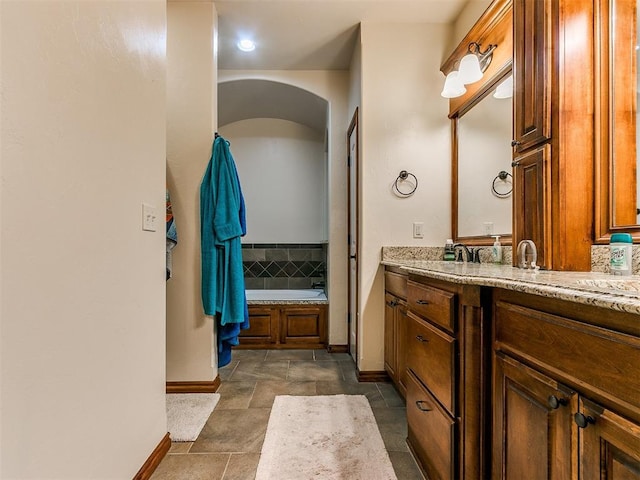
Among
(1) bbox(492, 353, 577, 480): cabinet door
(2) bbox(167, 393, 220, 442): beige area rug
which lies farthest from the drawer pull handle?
(2) bbox(167, 393, 220, 442): beige area rug

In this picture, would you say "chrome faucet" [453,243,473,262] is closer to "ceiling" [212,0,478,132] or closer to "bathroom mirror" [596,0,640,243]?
"bathroom mirror" [596,0,640,243]

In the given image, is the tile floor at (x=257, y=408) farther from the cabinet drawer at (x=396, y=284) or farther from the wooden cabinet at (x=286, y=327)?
the cabinet drawer at (x=396, y=284)

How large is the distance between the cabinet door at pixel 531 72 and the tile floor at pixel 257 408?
155 centimetres

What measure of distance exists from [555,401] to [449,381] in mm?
469

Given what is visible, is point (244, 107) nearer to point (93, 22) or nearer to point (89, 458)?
point (93, 22)

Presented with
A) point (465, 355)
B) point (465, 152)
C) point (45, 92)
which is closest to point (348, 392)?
point (465, 355)

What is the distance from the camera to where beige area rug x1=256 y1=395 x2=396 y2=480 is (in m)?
1.47

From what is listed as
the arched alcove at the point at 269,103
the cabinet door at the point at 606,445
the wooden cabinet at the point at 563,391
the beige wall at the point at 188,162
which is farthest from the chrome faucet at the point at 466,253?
the arched alcove at the point at 269,103

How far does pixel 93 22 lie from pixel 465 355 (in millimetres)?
1640

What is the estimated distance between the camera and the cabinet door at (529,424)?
0.76m

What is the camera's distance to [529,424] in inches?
34.1

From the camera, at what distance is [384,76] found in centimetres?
254

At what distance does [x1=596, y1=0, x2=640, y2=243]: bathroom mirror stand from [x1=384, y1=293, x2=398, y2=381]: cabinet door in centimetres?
123

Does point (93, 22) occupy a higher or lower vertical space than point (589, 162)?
higher
